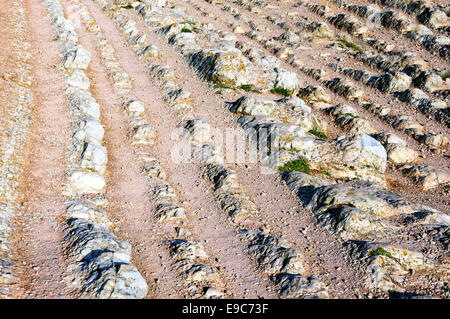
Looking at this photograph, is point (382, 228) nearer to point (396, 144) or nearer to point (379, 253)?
point (379, 253)

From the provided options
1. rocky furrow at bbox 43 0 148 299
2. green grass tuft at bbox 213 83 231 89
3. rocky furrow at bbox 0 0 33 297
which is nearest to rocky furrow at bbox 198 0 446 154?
green grass tuft at bbox 213 83 231 89

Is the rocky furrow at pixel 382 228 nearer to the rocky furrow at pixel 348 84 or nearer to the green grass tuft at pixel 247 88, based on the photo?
the green grass tuft at pixel 247 88

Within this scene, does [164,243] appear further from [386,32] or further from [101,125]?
[386,32]

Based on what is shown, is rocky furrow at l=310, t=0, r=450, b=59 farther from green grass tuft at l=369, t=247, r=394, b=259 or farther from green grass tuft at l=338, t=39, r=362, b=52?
green grass tuft at l=369, t=247, r=394, b=259

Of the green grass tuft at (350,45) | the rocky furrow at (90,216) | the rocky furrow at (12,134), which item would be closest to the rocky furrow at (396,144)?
the rocky furrow at (90,216)

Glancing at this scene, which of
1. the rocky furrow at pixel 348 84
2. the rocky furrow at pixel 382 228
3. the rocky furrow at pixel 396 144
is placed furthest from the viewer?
the rocky furrow at pixel 348 84
